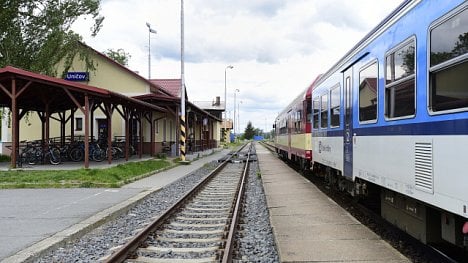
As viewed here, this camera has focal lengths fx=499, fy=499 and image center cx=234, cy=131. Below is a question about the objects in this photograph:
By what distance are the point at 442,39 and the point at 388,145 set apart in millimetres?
1864

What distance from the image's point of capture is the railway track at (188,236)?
22.2ft

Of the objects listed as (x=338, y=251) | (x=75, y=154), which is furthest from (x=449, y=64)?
(x=75, y=154)

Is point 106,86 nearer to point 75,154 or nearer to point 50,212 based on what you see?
point 75,154

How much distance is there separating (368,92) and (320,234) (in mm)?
2325

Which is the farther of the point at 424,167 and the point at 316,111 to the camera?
the point at 316,111

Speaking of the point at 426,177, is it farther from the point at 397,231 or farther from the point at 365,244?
the point at 397,231

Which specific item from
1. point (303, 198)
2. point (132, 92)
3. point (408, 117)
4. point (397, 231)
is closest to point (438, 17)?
point (408, 117)

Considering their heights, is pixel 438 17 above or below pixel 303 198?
above

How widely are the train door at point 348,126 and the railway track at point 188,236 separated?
2225 millimetres

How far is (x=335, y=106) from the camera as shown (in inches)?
406

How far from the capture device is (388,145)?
611 cm

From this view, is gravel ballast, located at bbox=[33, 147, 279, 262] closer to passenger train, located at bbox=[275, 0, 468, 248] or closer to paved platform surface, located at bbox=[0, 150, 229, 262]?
paved platform surface, located at bbox=[0, 150, 229, 262]

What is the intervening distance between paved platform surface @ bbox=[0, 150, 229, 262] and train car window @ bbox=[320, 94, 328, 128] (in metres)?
4.91

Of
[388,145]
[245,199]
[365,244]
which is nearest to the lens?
[388,145]
